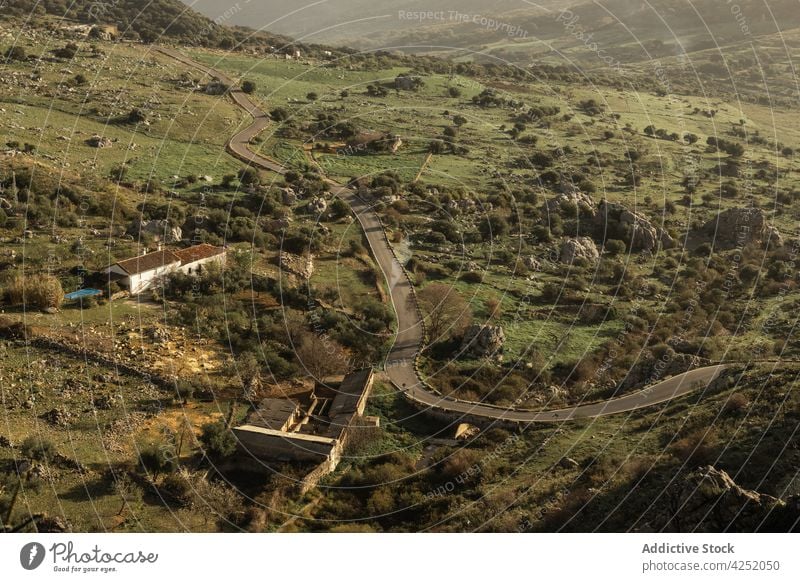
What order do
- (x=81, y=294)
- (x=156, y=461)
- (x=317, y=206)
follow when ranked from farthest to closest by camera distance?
(x=317, y=206) → (x=81, y=294) → (x=156, y=461)

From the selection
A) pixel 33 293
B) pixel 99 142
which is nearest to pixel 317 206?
pixel 99 142

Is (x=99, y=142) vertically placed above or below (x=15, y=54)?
below

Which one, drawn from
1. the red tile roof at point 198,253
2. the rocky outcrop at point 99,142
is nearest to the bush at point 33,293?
the red tile roof at point 198,253

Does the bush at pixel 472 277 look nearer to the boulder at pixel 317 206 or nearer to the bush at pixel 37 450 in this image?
the boulder at pixel 317 206

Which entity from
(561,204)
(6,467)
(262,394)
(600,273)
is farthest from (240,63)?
(6,467)

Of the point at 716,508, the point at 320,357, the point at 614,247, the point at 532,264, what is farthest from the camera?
the point at 614,247

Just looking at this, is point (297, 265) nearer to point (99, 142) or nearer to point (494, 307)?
point (494, 307)

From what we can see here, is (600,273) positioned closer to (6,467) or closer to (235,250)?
(235,250)
